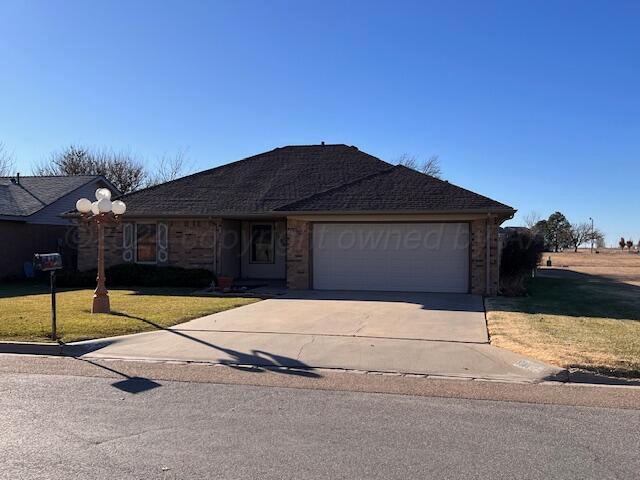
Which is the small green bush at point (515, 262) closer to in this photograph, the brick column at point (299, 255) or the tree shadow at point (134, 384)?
the brick column at point (299, 255)

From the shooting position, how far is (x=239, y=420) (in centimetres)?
583

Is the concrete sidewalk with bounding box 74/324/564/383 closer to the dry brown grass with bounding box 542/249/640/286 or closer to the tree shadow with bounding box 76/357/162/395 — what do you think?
the tree shadow with bounding box 76/357/162/395

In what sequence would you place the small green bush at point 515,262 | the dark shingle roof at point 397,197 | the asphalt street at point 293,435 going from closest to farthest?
the asphalt street at point 293,435
the dark shingle roof at point 397,197
the small green bush at point 515,262

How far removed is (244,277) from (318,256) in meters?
5.22

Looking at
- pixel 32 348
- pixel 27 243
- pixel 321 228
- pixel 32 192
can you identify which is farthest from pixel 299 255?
pixel 32 192

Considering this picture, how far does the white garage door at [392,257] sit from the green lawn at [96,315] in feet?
13.1

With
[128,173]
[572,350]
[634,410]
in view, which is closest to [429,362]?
[572,350]

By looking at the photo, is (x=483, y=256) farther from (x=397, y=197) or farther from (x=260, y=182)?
(x=260, y=182)

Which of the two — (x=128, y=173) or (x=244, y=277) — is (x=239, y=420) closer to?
(x=244, y=277)

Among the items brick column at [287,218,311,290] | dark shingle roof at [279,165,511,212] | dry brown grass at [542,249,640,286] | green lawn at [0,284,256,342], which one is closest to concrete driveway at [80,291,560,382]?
green lawn at [0,284,256,342]

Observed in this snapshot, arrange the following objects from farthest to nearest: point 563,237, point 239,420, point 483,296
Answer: point 563,237 < point 483,296 < point 239,420

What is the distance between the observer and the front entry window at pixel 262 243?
906 inches

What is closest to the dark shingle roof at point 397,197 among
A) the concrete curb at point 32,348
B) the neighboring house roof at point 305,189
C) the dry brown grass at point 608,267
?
the neighboring house roof at point 305,189

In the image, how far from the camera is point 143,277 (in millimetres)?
19938
